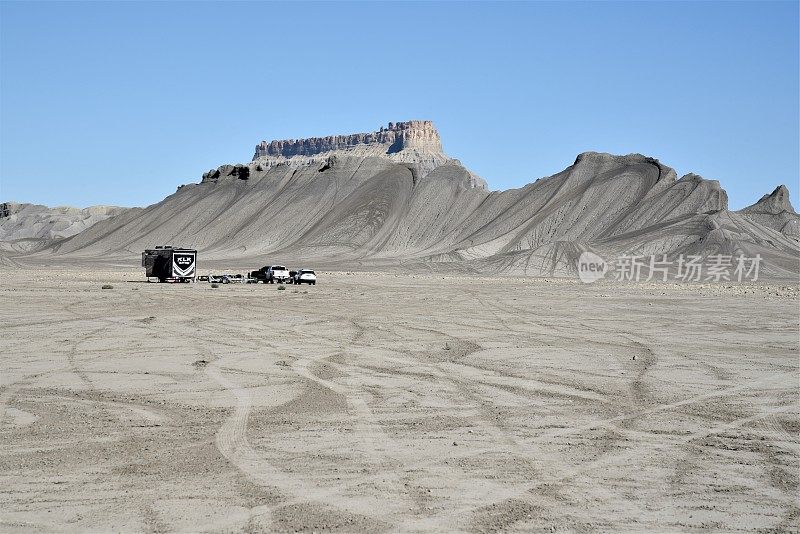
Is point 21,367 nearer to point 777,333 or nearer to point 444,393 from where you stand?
point 444,393

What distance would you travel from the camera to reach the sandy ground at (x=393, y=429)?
326 inches

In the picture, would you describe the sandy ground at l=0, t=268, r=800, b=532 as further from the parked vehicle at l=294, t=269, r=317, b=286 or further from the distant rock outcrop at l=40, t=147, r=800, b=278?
the distant rock outcrop at l=40, t=147, r=800, b=278

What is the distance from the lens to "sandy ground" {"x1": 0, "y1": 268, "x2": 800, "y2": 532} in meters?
8.27

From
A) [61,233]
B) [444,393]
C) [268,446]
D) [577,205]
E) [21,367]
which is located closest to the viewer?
[268,446]

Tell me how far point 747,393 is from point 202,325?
46.6 ft

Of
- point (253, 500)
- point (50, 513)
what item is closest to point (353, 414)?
point (253, 500)

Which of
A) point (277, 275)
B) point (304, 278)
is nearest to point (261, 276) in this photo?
point (277, 275)

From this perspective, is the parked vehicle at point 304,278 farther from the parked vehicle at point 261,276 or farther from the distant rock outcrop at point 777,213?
the distant rock outcrop at point 777,213

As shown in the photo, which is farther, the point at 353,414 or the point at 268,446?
the point at 353,414

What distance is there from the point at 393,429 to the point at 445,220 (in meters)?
109

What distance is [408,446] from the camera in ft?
34.7

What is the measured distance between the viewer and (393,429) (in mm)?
11484

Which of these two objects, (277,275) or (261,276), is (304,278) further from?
(261,276)

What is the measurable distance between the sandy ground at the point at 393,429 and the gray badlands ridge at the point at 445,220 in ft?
201
